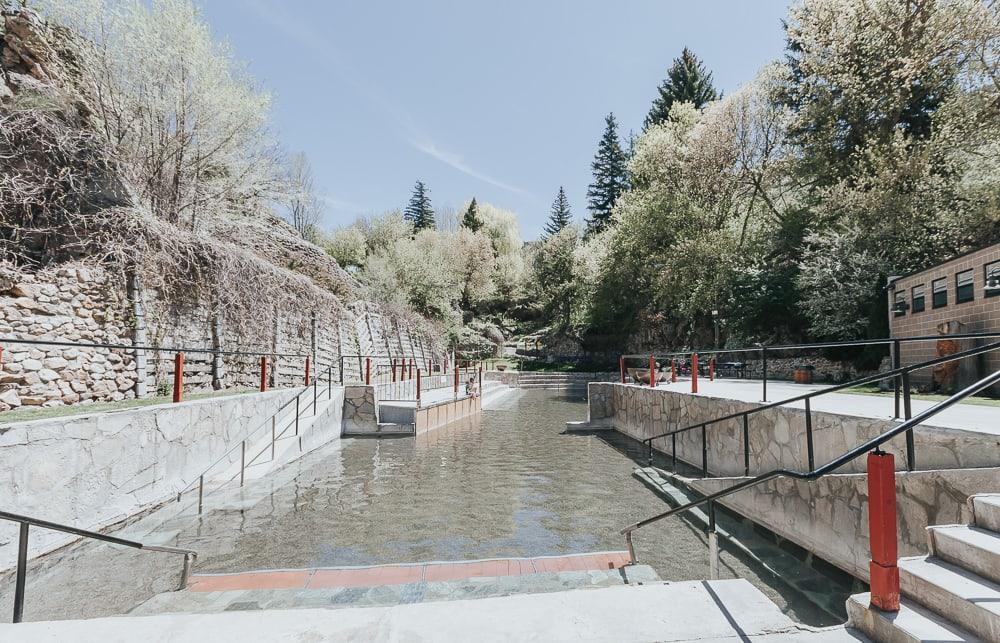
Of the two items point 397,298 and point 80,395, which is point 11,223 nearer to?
point 80,395

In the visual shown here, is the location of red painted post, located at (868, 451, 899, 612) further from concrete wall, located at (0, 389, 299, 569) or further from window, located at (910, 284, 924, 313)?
window, located at (910, 284, 924, 313)

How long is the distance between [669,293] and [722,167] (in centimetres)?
780

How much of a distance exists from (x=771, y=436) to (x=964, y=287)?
749 centimetres

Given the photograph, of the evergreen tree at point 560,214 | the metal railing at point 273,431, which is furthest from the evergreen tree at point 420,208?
the metal railing at point 273,431

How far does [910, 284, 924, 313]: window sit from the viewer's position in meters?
12.0

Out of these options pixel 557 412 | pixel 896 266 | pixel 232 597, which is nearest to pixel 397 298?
pixel 557 412

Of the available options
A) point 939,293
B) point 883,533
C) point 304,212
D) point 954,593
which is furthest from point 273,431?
point 304,212

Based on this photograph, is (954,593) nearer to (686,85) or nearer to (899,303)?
(899,303)

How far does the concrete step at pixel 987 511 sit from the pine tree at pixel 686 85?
43.9m

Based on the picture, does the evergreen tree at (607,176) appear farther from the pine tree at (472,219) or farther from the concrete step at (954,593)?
the concrete step at (954,593)

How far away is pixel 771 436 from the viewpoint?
274 inches

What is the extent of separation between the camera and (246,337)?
1280cm

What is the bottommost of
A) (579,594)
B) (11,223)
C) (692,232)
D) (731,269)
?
(579,594)

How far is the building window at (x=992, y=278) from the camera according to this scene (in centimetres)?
930
